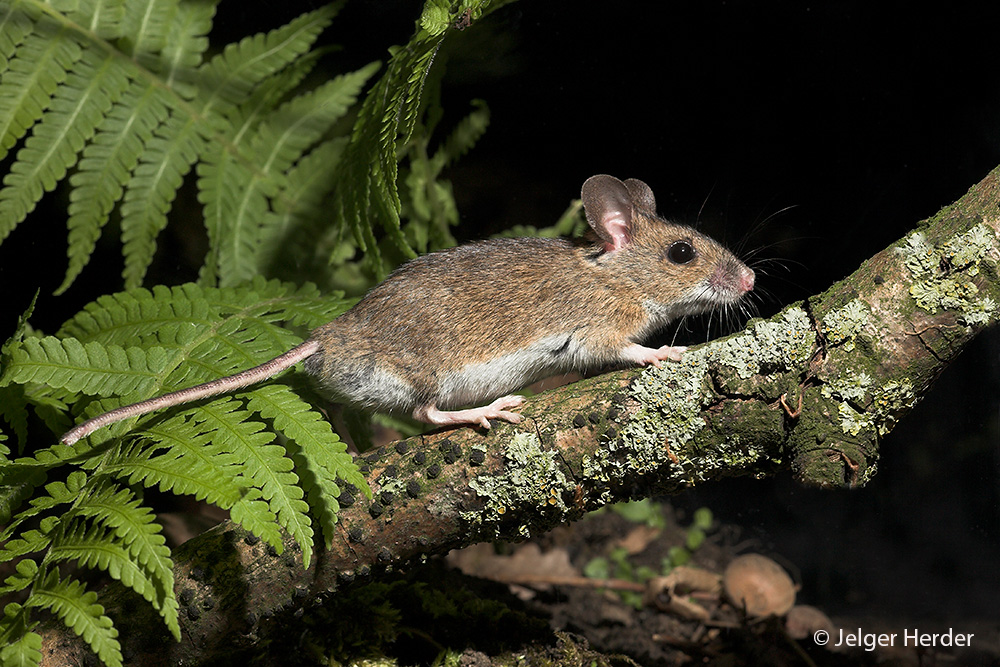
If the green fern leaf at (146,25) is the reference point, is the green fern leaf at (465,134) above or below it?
below

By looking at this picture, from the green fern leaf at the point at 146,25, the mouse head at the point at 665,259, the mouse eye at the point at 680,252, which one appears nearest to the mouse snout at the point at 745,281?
the mouse head at the point at 665,259

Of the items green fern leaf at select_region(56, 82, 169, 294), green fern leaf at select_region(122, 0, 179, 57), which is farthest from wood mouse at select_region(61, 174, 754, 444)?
green fern leaf at select_region(122, 0, 179, 57)

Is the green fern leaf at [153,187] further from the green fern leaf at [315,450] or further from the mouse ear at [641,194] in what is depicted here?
the mouse ear at [641,194]

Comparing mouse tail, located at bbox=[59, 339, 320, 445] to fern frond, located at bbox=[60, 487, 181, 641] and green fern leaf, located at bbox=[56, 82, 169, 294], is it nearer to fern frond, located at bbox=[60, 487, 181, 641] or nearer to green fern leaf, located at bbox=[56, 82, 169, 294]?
fern frond, located at bbox=[60, 487, 181, 641]

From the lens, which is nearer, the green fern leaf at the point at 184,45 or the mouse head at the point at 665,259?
the mouse head at the point at 665,259

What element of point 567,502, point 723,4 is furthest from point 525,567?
point 723,4

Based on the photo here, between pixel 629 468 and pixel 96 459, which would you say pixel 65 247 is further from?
pixel 629 468

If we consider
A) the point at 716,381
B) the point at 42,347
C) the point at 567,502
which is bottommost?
the point at 567,502
